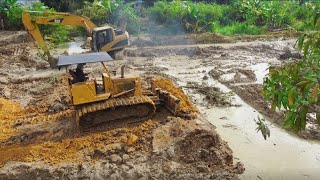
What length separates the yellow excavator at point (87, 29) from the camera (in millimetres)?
13073

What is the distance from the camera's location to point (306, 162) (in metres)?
8.15

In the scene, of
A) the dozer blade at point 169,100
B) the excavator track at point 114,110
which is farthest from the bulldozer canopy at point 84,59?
the dozer blade at point 169,100

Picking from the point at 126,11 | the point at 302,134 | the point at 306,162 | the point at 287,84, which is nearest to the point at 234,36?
the point at 126,11

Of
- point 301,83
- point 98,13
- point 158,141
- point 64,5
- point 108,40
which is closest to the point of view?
point 301,83

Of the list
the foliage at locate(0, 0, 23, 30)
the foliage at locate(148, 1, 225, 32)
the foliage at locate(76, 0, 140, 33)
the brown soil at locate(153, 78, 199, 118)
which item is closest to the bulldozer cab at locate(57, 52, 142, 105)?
the brown soil at locate(153, 78, 199, 118)

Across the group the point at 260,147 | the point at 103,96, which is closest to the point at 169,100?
the point at 103,96

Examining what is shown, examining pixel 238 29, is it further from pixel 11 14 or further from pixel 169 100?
pixel 169 100

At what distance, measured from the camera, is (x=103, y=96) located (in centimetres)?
889

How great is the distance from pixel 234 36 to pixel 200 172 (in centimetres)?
1582

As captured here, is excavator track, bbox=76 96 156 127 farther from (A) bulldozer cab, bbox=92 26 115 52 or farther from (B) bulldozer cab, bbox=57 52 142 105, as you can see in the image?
(A) bulldozer cab, bbox=92 26 115 52

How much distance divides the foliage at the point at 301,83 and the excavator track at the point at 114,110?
4.55 m

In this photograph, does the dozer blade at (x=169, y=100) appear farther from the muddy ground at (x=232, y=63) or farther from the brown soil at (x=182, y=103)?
the muddy ground at (x=232, y=63)

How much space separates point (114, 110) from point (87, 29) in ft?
20.6

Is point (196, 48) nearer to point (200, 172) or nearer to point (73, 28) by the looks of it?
point (73, 28)
